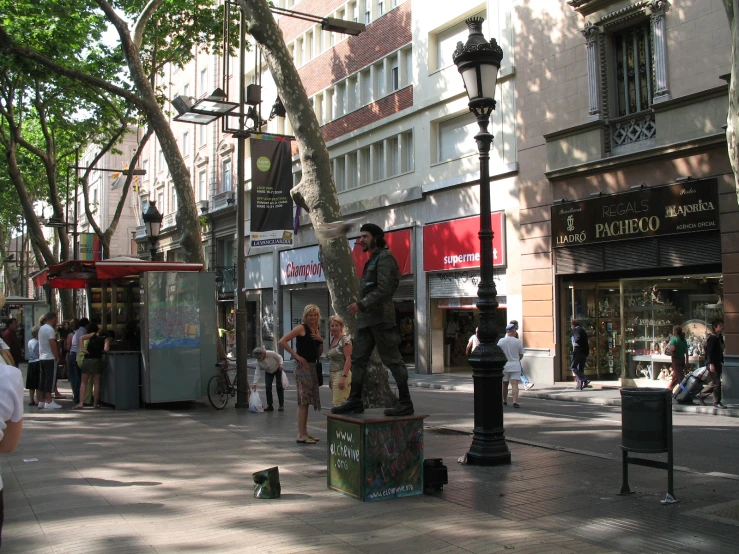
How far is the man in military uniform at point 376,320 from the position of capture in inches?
289

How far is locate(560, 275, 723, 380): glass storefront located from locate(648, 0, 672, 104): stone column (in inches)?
176

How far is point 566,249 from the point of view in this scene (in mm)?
20234

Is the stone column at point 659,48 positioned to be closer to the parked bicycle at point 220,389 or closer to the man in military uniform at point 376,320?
the parked bicycle at point 220,389

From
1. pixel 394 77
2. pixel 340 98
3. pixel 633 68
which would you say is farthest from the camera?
pixel 340 98

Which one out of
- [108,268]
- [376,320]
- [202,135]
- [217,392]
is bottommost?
[217,392]

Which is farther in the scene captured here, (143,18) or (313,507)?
(143,18)

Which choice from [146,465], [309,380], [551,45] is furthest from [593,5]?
[146,465]

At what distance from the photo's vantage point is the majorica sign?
16.8 meters

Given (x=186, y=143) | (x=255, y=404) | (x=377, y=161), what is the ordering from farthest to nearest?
(x=186, y=143)
(x=377, y=161)
(x=255, y=404)

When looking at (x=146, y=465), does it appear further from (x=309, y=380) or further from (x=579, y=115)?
(x=579, y=115)

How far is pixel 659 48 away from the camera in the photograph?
59.1 feet

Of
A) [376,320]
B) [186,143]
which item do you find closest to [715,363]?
[376,320]

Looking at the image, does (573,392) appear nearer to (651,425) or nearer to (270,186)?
(270,186)

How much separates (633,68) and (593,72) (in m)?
1.00
